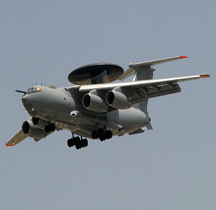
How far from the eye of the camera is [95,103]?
90.0 feet

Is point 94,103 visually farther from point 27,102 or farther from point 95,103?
point 27,102

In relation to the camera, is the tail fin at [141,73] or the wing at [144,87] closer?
the wing at [144,87]

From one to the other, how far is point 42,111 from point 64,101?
1.33 metres

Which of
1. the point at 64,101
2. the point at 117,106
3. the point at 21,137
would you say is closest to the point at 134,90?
the point at 117,106

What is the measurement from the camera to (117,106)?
2722cm

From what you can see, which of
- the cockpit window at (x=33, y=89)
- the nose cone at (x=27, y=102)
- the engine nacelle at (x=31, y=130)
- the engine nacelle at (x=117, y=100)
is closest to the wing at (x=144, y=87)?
the engine nacelle at (x=117, y=100)

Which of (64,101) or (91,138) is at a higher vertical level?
(64,101)

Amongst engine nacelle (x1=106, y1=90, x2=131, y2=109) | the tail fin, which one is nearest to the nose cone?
engine nacelle (x1=106, y1=90, x2=131, y2=109)

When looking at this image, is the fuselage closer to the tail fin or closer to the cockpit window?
the cockpit window

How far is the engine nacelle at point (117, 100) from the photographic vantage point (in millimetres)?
27094

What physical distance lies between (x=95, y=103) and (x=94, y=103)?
0.06 m

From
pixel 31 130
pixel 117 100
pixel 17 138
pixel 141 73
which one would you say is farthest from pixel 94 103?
pixel 17 138

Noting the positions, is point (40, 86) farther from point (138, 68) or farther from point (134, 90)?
point (138, 68)

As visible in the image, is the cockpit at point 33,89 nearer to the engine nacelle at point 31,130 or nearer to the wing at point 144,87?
the wing at point 144,87
